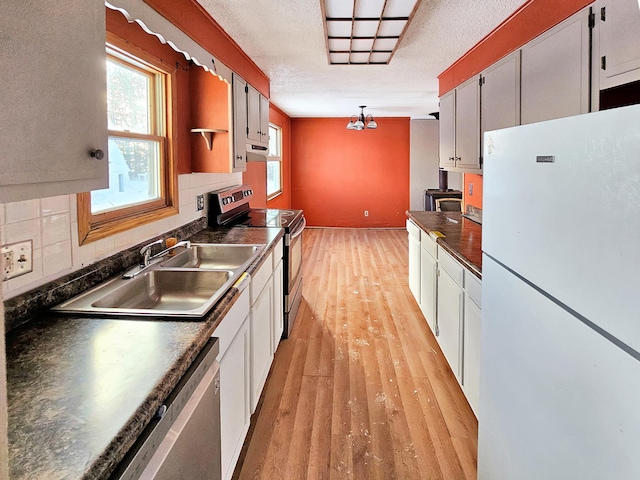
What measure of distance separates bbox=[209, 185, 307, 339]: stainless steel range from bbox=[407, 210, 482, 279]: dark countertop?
1108 millimetres

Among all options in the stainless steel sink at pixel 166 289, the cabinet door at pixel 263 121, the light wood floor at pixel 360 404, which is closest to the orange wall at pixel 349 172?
the cabinet door at pixel 263 121

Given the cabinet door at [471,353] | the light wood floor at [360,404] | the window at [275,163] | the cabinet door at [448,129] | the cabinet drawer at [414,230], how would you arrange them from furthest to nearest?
the window at [275,163] → the cabinet door at [448,129] → the cabinet drawer at [414,230] → the cabinet door at [471,353] → the light wood floor at [360,404]

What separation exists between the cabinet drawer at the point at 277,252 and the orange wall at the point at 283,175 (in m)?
2.02

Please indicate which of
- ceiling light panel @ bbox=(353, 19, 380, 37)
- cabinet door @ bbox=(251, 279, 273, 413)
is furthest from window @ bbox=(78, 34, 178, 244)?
ceiling light panel @ bbox=(353, 19, 380, 37)

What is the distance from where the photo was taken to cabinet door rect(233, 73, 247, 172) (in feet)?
10.5

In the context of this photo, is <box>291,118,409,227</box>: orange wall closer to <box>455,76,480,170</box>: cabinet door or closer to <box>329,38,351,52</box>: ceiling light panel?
<box>455,76,480,170</box>: cabinet door

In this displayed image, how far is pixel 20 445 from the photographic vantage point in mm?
792

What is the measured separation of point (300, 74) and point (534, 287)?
4089mm

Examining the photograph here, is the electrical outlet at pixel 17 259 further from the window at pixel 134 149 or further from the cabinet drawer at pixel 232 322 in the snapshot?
the cabinet drawer at pixel 232 322

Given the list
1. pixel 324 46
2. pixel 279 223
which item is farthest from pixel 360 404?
pixel 324 46

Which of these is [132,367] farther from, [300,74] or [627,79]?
[300,74]

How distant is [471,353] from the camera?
90.7 inches

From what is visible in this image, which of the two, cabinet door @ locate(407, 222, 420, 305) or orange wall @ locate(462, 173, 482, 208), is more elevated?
orange wall @ locate(462, 173, 482, 208)

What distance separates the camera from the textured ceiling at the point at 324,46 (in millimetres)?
2746
